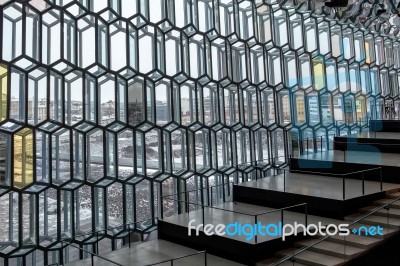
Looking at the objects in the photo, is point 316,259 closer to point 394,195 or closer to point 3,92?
point 394,195

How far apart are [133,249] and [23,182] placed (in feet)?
7.22

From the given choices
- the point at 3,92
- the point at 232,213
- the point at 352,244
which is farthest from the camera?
the point at 232,213

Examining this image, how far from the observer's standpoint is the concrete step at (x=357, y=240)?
6410mm

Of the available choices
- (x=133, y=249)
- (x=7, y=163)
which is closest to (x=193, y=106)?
(x=133, y=249)

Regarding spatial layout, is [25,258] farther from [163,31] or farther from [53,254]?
[163,31]

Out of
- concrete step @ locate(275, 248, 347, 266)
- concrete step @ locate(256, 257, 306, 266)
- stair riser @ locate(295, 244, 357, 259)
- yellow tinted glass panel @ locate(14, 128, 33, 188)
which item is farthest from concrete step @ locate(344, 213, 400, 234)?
yellow tinted glass panel @ locate(14, 128, 33, 188)

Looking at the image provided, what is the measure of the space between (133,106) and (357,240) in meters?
4.74

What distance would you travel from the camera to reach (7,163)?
6758mm

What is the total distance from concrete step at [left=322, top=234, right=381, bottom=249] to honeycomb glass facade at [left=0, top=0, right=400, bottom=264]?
3.55 metres

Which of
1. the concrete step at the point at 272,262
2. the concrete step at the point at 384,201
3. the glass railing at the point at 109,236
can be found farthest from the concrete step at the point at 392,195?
the glass railing at the point at 109,236

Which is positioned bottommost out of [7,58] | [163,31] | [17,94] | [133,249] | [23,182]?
[133,249]

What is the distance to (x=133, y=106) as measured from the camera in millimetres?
8273

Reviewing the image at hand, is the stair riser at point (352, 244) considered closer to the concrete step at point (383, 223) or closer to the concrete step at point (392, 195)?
the concrete step at point (383, 223)

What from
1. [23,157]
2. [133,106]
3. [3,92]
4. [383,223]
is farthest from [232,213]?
[3,92]
